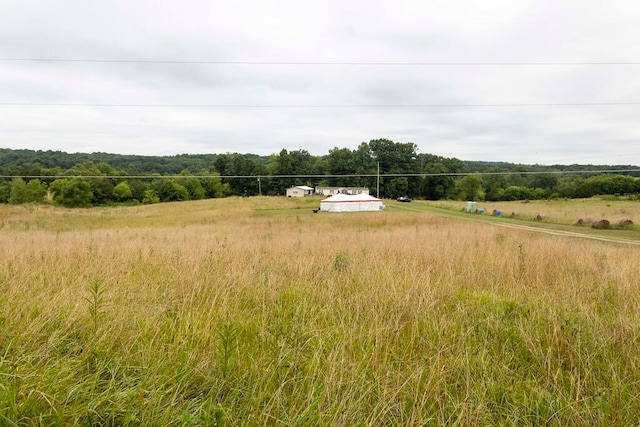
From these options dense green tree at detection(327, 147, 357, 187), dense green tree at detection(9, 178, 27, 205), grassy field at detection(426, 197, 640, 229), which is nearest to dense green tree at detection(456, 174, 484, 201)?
dense green tree at detection(327, 147, 357, 187)

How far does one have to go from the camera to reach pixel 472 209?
4141 cm

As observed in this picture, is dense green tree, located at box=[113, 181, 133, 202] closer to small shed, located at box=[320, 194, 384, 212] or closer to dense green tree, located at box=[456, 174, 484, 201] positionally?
small shed, located at box=[320, 194, 384, 212]

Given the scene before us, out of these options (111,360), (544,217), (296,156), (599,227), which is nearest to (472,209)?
(544,217)

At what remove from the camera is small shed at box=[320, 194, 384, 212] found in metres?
50.6

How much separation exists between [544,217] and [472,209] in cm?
1423

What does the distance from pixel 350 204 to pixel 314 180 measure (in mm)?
63622

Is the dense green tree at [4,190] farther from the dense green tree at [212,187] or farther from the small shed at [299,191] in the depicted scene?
the small shed at [299,191]

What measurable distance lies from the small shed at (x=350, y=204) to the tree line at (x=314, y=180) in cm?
2535

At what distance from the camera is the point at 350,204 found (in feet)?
168

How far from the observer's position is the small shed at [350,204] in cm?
5056

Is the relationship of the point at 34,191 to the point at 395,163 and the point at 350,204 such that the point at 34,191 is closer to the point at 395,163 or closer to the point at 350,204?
the point at 350,204

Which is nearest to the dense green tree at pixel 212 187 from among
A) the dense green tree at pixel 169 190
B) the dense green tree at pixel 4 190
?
the dense green tree at pixel 169 190

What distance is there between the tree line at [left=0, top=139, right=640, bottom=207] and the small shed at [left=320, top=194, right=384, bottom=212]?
83.2 ft

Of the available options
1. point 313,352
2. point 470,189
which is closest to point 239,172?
point 470,189
